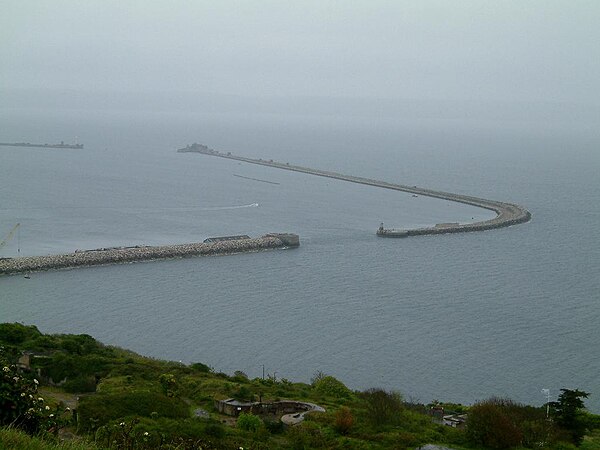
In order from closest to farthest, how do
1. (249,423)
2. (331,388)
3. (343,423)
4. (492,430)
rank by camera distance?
1. (249,423)
2. (492,430)
3. (343,423)
4. (331,388)

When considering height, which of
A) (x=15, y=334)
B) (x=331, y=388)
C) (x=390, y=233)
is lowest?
(x=15, y=334)

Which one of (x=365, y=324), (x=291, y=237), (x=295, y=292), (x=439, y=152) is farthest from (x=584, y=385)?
(x=439, y=152)

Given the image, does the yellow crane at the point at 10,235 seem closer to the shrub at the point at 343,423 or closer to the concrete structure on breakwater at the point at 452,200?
the concrete structure on breakwater at the point at 452,200

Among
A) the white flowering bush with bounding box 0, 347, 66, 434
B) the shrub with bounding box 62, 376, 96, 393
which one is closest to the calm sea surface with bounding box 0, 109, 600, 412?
the shrub with bounding box 62, 376, 96, 393

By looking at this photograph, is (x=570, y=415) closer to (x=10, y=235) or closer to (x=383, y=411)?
(x=383, y=411)

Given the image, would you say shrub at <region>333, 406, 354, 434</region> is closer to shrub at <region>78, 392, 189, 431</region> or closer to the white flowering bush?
shrub at <region>78, 392, 189, 431</region>

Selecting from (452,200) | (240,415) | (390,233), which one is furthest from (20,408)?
(452,200)

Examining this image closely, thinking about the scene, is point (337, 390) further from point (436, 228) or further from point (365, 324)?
point (436, 228)

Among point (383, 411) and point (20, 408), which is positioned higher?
point (20, 408)
